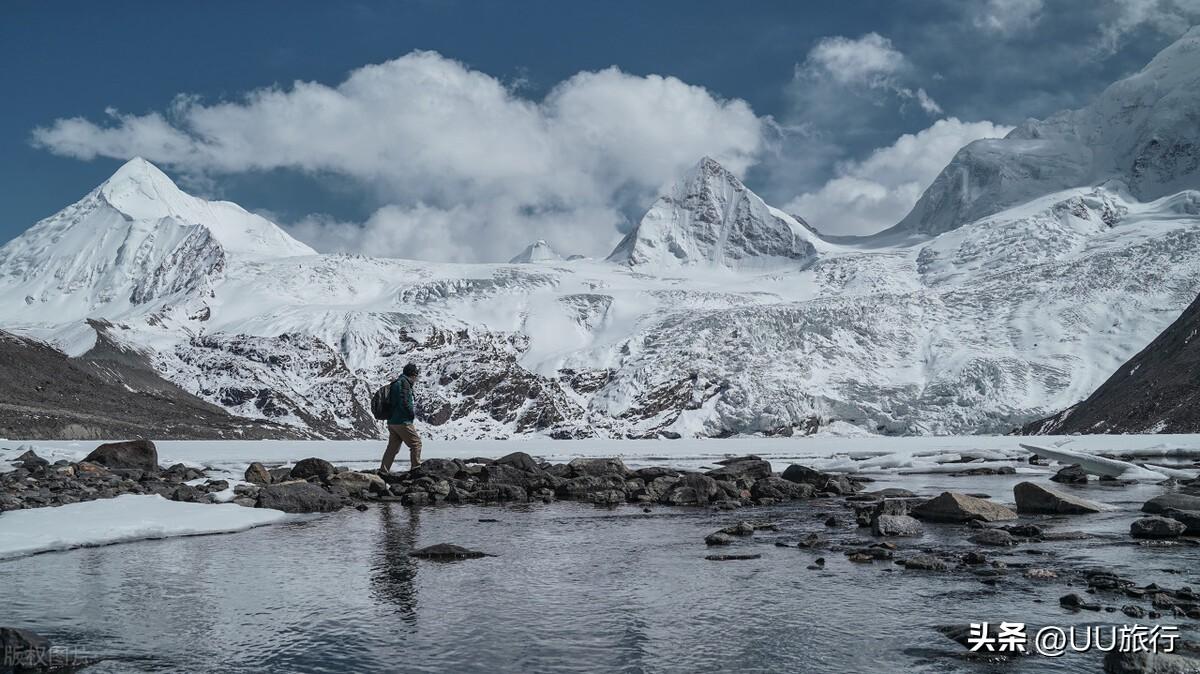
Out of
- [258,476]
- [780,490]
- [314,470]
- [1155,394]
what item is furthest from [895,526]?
[1155,394]

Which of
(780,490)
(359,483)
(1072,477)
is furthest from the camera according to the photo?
(1072,477)

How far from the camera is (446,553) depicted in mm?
11945

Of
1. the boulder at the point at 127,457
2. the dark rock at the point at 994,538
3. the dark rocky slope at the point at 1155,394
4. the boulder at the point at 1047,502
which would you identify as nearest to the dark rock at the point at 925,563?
the dark rock at the point at 994,538

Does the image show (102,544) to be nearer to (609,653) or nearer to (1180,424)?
(609,653)

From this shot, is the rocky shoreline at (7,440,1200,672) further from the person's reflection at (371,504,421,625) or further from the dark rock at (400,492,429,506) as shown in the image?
the person's reflection at (371,504,421,625)

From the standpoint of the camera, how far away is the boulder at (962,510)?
1559 centimetres

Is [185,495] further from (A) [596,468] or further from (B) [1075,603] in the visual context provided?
(B) [1075,603]

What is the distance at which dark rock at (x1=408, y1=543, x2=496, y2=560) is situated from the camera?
11.9 m

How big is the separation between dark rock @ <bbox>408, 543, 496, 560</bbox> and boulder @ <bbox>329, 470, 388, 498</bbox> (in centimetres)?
982

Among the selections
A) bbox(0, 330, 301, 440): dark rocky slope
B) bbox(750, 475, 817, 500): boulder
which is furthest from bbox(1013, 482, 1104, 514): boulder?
bbox(0, 330, 301, 440): dark rocky slope

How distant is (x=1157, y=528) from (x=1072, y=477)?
1360cm

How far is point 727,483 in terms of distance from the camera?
22625mm

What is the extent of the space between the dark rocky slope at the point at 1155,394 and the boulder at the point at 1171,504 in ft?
230

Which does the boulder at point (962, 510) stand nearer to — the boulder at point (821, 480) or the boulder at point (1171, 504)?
the boulder at point (1171, 504)
